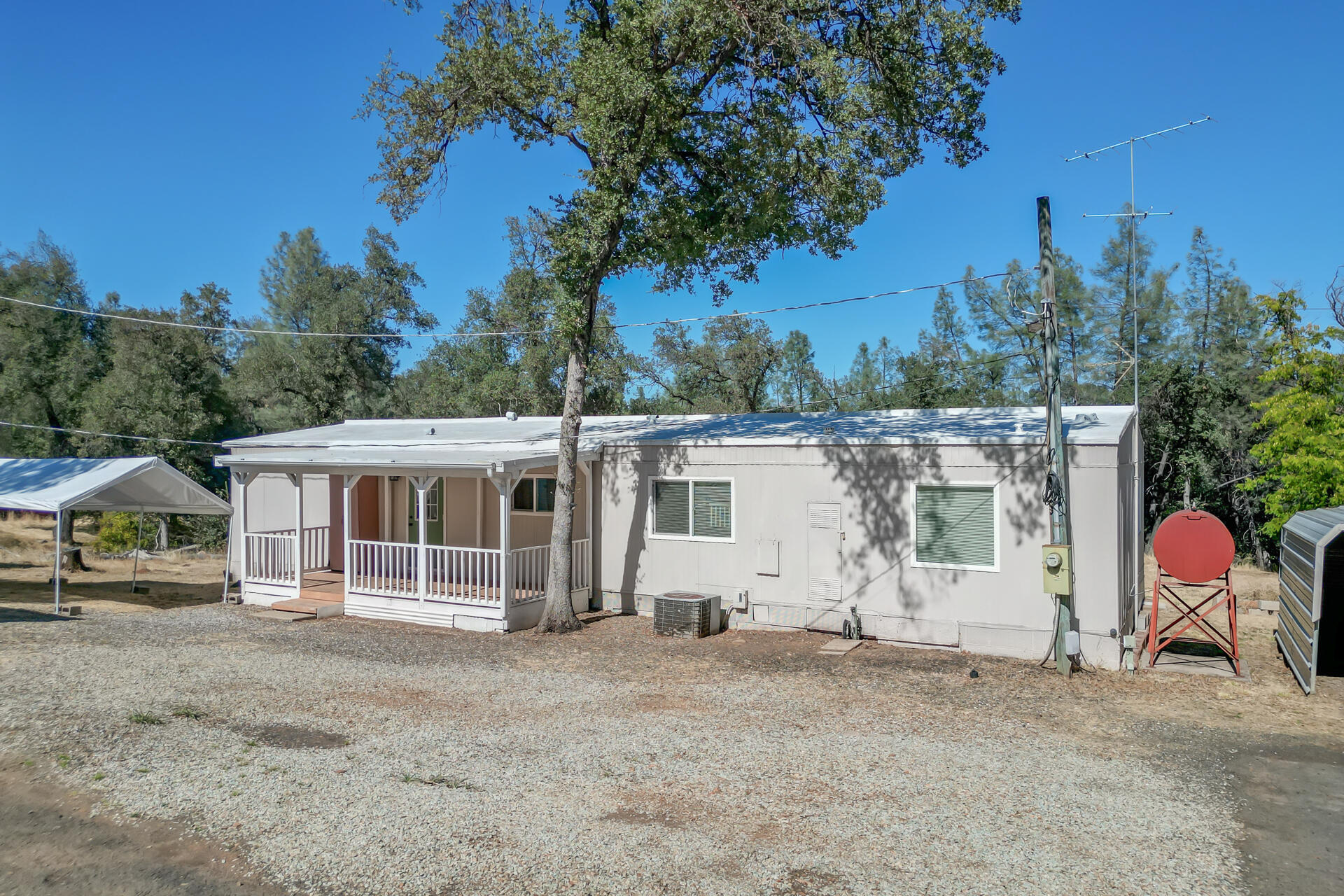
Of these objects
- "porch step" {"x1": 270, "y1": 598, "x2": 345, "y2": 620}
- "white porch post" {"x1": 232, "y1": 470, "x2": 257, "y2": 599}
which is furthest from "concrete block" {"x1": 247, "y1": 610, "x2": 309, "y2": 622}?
"white porch post" {"x1": 232, "y1": 470, "x2": 257, "y2": 599}

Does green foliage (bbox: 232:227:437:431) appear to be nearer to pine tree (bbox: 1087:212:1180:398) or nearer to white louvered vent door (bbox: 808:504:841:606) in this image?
white louvered vent door (bbox: 808:504:841:606)

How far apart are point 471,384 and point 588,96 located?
19978mm

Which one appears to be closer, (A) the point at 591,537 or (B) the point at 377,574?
(A) the point at 591,537

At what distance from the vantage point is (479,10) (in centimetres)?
1195

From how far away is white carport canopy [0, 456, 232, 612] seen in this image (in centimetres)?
1278

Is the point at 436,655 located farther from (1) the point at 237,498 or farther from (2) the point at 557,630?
(1) the point at 237,498

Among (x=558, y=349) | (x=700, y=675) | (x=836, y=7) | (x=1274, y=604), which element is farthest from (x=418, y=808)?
(x=558, y=349)

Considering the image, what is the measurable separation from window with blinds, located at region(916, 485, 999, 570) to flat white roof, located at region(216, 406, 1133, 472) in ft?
2.24

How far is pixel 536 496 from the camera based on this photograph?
14.7 meters

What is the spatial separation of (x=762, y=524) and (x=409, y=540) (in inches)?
299

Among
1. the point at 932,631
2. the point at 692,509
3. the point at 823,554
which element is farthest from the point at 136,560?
the point at 932,631

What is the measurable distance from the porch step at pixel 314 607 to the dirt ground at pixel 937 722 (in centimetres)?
65

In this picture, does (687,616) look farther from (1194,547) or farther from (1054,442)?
(1194,547)

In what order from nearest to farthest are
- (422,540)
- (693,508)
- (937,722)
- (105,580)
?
(937,722) → (422,540) → (693,508) → (105,580)
